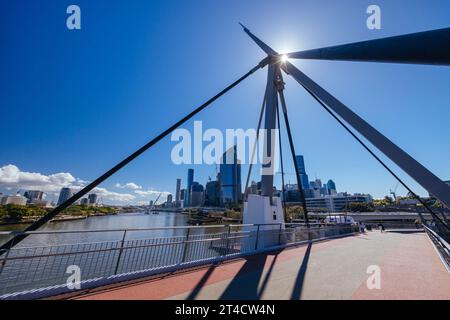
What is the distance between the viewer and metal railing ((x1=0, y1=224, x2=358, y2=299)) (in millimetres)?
4500

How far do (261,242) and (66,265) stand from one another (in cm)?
780

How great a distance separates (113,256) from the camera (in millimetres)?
5488

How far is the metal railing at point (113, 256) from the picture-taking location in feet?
14.8

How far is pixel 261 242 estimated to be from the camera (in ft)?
33.7

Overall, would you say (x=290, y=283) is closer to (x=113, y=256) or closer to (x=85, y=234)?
(x=113, y=256)

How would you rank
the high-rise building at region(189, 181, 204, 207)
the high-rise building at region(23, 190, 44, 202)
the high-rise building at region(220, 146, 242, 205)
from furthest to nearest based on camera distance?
the high-rise building at region(189, 181, 204, 207) < the high-rise building at region(23, 190, 44, 202) < the high-rise building at region(220, 146, 242, 205)

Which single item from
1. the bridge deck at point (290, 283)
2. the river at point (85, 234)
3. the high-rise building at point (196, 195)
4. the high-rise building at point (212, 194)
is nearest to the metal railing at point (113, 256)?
the river at point (85, 234)

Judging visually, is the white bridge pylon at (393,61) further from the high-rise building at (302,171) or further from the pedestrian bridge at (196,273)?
the high-rise building at (302,171)

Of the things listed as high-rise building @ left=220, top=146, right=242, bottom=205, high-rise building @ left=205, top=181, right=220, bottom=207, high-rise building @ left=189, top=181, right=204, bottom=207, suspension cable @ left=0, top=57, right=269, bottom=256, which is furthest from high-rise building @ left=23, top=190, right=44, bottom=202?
suspension cable @ left=0, top=57, right=269, bottom=256

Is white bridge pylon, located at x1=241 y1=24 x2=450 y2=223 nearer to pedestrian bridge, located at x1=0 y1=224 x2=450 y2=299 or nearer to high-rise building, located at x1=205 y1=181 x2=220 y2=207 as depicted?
pedestrian bridge, located at x1=0 y1=224 x2=450 y2=299

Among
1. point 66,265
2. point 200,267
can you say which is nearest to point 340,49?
point 200,267

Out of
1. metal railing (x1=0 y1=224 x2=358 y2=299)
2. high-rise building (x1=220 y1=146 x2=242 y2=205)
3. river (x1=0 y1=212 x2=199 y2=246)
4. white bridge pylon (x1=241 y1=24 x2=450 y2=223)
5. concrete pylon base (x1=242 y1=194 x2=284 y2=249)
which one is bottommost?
river (x1=0 y1=212 x2=199 y2=246)

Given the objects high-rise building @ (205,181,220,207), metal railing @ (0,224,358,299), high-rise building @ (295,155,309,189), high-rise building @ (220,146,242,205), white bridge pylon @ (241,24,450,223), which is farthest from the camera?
high-rise building @ (295,155,309,189)
